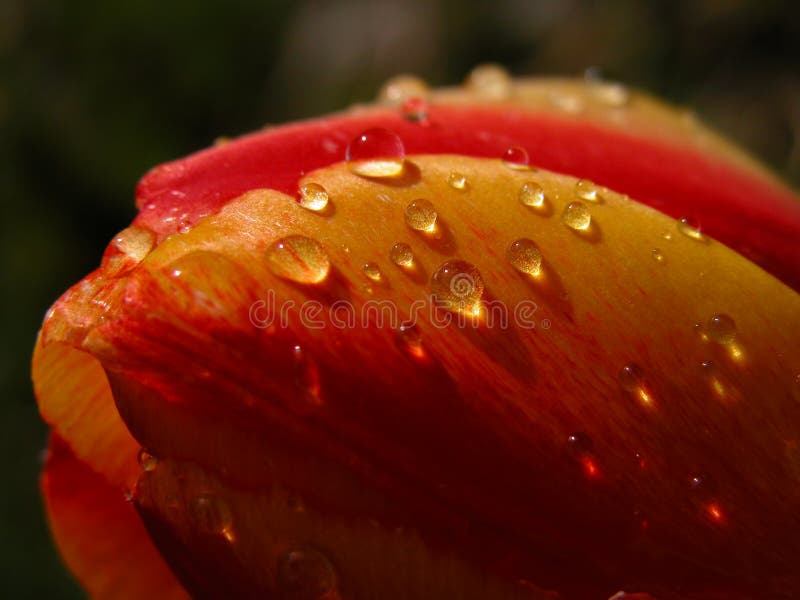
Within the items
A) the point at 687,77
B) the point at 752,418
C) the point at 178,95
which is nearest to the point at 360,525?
the point at 752,418

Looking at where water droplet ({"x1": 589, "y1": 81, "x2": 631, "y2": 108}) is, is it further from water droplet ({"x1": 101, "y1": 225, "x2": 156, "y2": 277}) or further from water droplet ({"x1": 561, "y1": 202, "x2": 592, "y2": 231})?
water droplet ({"x1": 101, "y1": 225, "x2": 156, "y2": 277})

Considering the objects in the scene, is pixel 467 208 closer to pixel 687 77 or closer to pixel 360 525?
Result: pixel 360 525

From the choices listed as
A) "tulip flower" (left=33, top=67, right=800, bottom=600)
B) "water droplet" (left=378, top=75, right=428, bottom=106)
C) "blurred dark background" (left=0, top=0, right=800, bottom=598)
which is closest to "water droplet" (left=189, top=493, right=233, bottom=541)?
"tulip flower" (left=33, top=67, right=800, bottom=600)

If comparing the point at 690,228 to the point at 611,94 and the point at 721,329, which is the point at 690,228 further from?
the point at 611,94

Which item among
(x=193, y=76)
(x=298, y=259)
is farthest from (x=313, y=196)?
(x=193, y=76)

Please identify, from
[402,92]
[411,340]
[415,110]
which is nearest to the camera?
[411,340]

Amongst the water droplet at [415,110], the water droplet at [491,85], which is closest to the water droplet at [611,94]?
the water droplet at [491,85]
